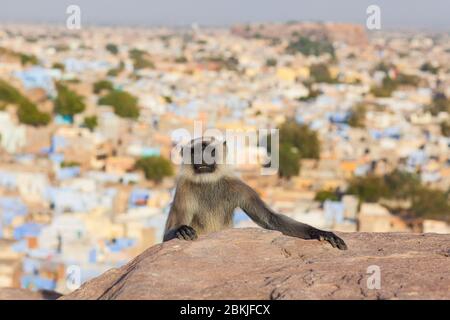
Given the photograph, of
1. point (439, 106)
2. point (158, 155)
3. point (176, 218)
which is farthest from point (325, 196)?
point (439, 106)

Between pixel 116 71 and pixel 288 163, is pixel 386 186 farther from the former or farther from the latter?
pixel 116 71

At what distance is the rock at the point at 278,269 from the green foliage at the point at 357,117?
2827cm

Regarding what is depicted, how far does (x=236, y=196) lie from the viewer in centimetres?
364

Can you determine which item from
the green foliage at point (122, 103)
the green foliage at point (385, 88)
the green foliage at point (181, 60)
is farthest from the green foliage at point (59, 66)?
the green foliage at point (181, 60)

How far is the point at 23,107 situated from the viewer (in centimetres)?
2614

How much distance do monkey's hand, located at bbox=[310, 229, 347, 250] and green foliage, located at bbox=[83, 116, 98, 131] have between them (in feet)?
72.3

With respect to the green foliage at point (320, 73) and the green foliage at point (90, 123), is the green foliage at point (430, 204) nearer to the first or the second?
the green foliage at point (90, 123)

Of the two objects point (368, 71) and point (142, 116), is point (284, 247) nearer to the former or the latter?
point (142, 116)

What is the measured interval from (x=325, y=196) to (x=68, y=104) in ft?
42.5

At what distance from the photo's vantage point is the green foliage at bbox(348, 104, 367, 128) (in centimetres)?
3106

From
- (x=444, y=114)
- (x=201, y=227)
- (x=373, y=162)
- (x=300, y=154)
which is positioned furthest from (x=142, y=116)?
(x=201, y=227)
